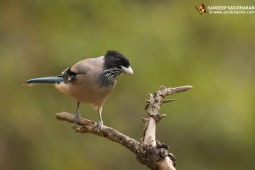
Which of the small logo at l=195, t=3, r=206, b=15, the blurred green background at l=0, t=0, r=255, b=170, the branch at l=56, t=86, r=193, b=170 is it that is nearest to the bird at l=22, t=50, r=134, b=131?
the branch at l=56, t=86, r=193, b=170

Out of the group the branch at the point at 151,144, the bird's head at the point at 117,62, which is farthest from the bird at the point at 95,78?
the branch at the point at 151,144

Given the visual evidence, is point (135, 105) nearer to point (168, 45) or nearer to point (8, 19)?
point (168, 45)

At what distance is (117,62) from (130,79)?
3141mm

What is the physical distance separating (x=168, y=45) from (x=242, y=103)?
63.1 inches

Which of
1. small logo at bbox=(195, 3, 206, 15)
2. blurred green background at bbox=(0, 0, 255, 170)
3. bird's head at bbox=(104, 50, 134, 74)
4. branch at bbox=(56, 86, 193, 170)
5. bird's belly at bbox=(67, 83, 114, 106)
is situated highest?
small logo at bbox=(195, 3, 206, 15)

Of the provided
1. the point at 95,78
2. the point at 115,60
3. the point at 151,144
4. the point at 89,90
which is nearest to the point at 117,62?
the point at 115,60

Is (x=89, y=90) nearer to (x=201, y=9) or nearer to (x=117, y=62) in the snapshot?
(x=117, y=62)

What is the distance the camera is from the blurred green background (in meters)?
8.31

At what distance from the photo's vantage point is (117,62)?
5867mm

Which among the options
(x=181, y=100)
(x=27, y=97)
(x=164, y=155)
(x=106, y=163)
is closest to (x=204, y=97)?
(x=181, y=100)

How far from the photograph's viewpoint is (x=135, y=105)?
929 cm

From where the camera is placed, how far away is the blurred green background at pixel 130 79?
831 centimetres

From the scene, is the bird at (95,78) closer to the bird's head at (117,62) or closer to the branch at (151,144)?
the bird's head at (117,62)

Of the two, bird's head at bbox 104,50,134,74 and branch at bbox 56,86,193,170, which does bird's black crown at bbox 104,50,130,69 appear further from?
branch at bbox 56,86,193,170
